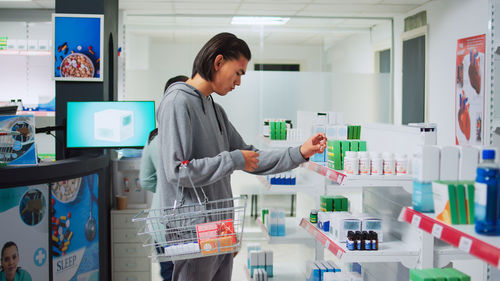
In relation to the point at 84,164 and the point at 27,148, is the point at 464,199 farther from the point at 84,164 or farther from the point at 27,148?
the point at 84,164

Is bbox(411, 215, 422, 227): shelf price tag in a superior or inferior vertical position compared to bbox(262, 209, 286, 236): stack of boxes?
superior

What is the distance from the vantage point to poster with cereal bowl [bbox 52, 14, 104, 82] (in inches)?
174

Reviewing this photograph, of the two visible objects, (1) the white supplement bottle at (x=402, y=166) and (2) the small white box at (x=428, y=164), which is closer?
(2) the small white box at (x=428, y=164)

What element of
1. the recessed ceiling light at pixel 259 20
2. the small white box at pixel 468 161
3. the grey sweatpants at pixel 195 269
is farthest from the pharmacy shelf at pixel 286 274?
the recessed ceiling light at pixel 259 20

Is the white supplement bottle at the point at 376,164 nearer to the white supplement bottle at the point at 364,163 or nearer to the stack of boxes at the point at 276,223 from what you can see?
the white supplement bottle at the point at 364,163

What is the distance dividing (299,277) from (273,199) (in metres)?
5.14

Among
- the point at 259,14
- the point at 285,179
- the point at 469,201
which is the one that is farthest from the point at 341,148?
the point at 259,14

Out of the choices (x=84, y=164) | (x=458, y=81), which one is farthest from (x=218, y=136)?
(x=458, y=81)

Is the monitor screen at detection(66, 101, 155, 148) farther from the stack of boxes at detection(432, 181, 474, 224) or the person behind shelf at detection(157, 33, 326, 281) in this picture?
the stack of boxes at detection(432, 181, 474, 224)

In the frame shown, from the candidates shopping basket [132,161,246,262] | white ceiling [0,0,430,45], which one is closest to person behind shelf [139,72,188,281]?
shopping basket [132,161,246,262]

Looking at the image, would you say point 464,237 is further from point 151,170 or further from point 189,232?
point 151,170

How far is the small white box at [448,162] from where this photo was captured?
166 cm

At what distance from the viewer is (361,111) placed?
23.6 feet

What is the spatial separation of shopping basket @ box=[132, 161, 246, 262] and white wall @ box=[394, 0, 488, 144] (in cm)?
413
